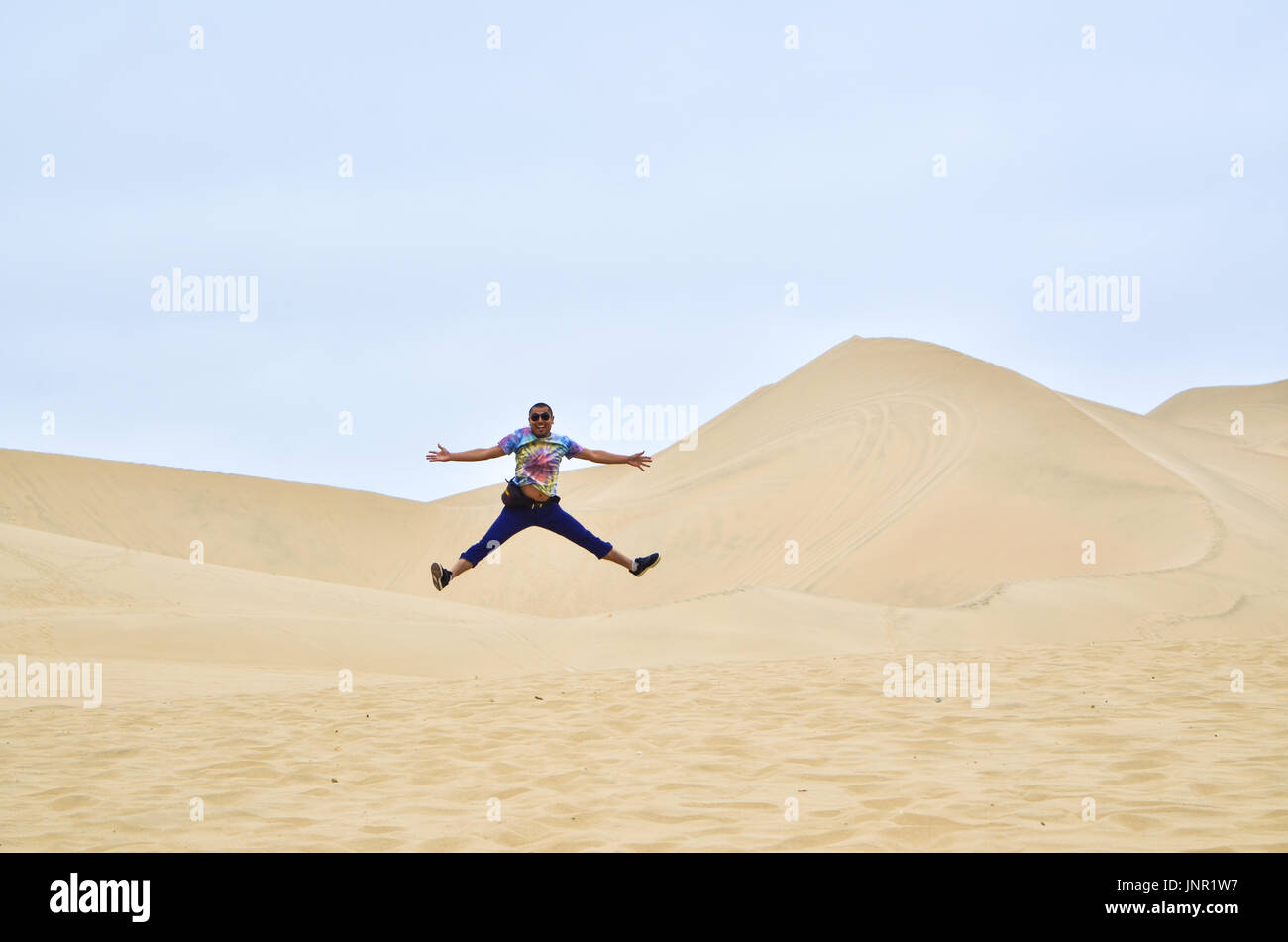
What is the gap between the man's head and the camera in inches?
387

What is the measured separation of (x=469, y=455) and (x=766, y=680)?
335 cm

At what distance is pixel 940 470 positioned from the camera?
33625 millimetres

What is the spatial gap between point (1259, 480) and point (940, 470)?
11660 mm

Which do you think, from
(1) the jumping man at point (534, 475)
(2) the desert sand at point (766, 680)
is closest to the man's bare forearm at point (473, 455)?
(1) the jumping man at point (534, 475)

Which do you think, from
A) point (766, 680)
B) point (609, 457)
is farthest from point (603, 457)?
point (766, 680)

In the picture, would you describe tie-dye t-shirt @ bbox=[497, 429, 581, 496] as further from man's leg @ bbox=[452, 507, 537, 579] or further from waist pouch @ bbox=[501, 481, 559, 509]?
man's leg @ bbox=[452, 507, 537, 579]

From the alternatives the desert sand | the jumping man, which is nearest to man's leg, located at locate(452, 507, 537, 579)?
the jumping man

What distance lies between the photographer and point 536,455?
9.90 m

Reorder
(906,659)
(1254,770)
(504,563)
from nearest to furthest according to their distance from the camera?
1. (1254,770)
2. (906,659)
3. (504,563)

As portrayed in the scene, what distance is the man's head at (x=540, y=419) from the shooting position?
32.2 ft

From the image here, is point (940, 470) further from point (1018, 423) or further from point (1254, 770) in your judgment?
point (1254, 770)

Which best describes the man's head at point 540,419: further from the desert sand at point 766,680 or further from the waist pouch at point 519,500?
the desert sand at point 766,680
